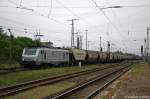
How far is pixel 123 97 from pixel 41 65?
2597 cm

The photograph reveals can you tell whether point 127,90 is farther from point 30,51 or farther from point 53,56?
point 53,56

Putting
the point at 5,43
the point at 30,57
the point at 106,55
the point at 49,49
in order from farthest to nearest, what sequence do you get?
1. the point at 106,55
2. the point at 5,43
3. the point at 49,49
4. the point at 30,57

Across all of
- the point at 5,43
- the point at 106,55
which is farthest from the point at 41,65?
the point at 106,55

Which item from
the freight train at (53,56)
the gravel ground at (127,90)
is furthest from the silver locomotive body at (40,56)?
the gravel ground at (127,90)

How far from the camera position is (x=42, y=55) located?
38781 millimetres

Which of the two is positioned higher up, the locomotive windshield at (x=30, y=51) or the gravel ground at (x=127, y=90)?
the locomotive windshield at (x=30, y=51)

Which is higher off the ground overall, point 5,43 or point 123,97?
point 5,43

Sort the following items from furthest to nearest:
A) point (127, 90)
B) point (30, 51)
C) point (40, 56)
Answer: point (30, 51), point (40, 56), point (127, 90)

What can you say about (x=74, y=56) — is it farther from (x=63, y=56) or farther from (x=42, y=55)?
(x=42, y=55)

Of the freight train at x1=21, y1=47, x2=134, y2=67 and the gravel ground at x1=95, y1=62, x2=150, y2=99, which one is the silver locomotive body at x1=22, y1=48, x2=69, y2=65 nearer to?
the freight train at x1=21, y1=47, x2=134, y2=67

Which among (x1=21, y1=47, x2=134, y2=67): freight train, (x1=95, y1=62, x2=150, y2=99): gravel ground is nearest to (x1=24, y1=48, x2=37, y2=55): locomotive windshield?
(x1=21, y1=47, x2=134, y2=67): freight train

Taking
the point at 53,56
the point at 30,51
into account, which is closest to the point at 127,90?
the point at 30,51

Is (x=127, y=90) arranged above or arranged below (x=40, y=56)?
below

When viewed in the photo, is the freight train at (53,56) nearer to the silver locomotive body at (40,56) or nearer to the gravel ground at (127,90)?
the silver locomotive body at (40,56)
